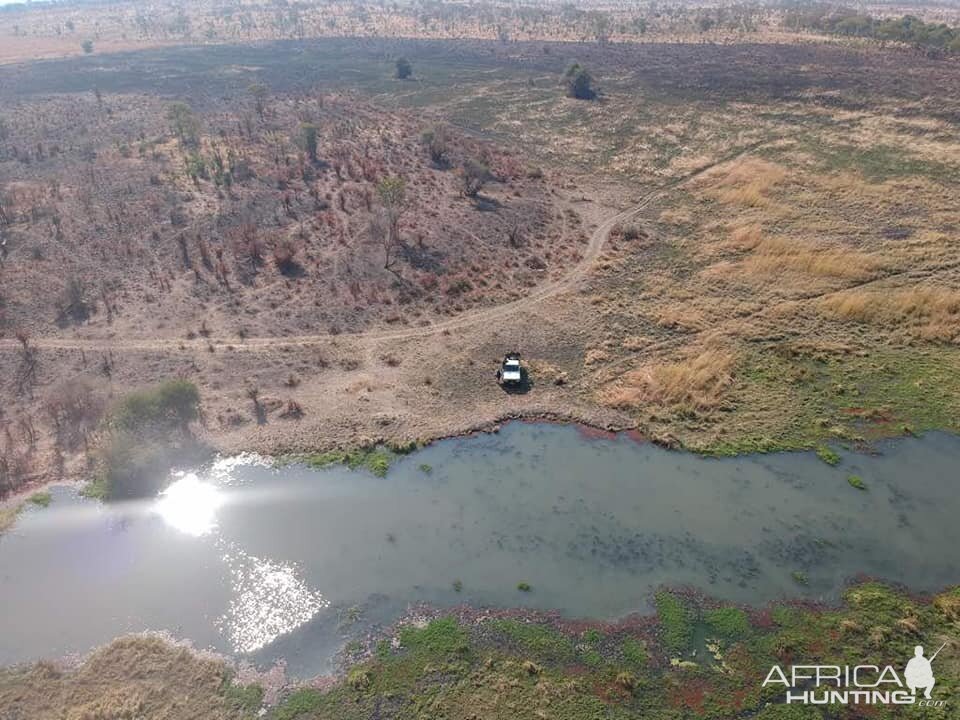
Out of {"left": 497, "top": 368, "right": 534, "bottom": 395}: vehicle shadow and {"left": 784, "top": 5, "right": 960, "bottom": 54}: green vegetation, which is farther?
{"left": 784, "top": 5, "right": 960, "bottom": 54}: green vegetation

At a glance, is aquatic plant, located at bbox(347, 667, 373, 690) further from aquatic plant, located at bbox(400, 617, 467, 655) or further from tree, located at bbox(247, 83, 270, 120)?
tree, located at bbox(247, 83, 270, 120)

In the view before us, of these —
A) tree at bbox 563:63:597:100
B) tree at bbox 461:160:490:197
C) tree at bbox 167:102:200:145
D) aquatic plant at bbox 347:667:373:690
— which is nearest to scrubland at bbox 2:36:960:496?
tree at bbox 461:160:490:197

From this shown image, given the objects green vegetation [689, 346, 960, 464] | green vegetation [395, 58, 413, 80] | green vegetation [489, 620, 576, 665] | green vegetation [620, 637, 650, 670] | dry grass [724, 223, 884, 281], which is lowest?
green vegetation [620, 637, 650, 670]

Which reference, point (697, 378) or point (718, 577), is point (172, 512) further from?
point (697, 378)

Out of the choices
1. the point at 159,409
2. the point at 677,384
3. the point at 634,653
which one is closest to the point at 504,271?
the point at 677,384

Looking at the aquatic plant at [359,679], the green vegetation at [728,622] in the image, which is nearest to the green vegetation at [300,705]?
the aquatic plant at [359,679]

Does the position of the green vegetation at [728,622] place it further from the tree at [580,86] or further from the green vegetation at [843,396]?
the tree at [580,86]

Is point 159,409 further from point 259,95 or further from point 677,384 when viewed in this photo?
point 259,95
